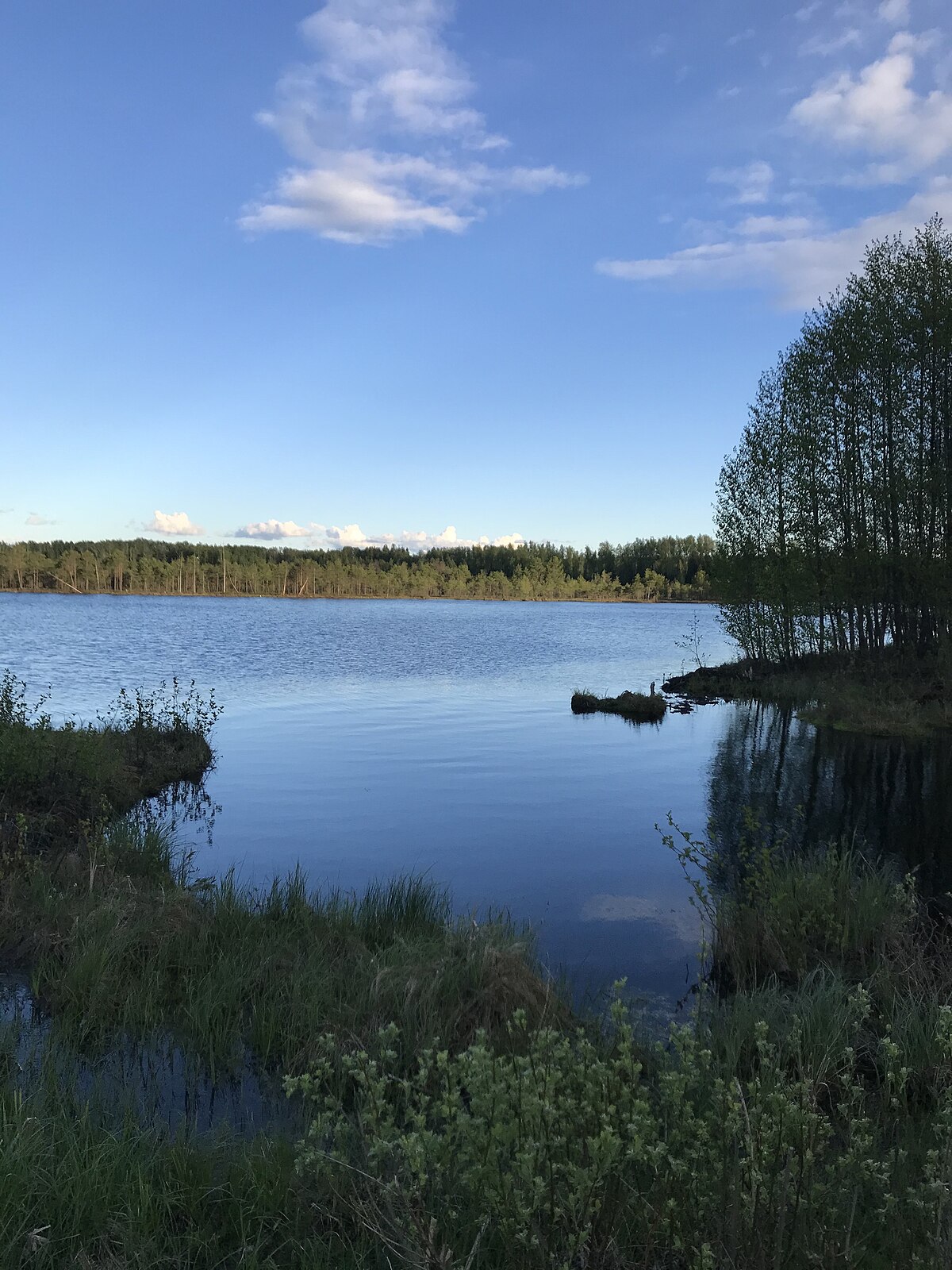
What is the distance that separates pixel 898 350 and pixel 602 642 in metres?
A: 47.0

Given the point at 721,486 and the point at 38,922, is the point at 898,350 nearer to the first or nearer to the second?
the point at 721,486

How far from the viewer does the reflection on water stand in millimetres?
15797

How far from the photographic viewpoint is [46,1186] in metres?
4.57

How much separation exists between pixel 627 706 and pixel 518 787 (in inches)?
582

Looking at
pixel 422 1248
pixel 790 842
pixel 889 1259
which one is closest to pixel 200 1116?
pixel 422 1248

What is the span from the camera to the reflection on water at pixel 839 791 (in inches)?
622

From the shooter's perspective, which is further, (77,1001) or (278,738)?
(278,738)

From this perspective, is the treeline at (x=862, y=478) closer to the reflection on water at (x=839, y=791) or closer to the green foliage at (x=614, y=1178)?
the reflection on water at (x=839, y=791)

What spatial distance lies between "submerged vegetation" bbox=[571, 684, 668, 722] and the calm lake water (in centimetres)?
115

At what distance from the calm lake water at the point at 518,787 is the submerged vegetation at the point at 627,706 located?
45.2 inches

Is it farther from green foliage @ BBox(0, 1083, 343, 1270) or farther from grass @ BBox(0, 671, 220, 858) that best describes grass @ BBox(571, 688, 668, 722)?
green foliage @ BBox(0, 1083, 343, 1270)

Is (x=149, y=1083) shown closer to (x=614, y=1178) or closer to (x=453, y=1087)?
(x=453, y=1087)

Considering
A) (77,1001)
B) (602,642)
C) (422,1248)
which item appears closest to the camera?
(422,1248)

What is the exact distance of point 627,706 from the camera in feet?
111
